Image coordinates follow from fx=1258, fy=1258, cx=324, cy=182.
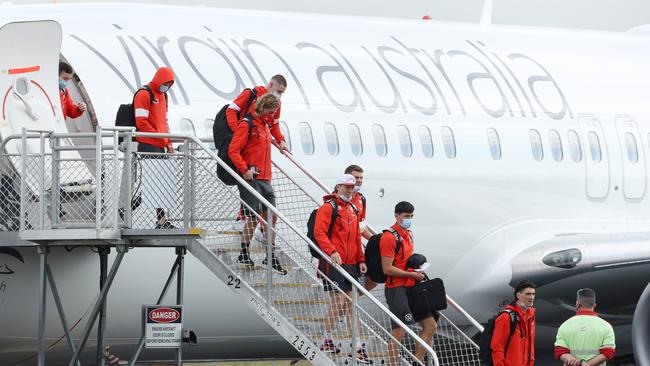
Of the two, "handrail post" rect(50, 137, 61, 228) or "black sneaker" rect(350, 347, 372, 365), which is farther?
"black sneaker" rect(350, 347, 372, 365)

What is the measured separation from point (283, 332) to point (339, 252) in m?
0.94

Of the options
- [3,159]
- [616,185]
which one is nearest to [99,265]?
[3,159]

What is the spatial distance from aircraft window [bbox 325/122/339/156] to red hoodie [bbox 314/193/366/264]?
2517mm

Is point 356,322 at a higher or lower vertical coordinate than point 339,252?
lower

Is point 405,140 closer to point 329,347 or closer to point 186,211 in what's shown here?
point 329,347

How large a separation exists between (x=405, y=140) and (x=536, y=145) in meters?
1.95

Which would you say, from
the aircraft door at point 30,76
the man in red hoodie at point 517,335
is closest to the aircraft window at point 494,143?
the man in red hoodie at point 517,335

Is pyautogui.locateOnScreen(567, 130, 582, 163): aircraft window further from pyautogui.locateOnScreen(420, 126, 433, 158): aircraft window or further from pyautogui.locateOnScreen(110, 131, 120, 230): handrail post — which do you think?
pyautogui.locateOnScreen(110, 131, 120, 230): handrail post

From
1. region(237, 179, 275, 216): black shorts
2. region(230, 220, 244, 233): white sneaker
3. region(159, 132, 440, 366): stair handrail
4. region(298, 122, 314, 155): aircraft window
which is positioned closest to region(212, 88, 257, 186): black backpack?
region(237, 179, 275, 216): black shorts

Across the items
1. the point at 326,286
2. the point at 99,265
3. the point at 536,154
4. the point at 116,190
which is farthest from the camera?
the point at 536,154

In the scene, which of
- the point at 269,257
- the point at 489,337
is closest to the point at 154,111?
the point at 269,257

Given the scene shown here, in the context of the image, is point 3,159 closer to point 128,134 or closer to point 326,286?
point 128,134

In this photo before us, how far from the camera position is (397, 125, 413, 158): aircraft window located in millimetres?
14211

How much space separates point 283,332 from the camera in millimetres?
10602
